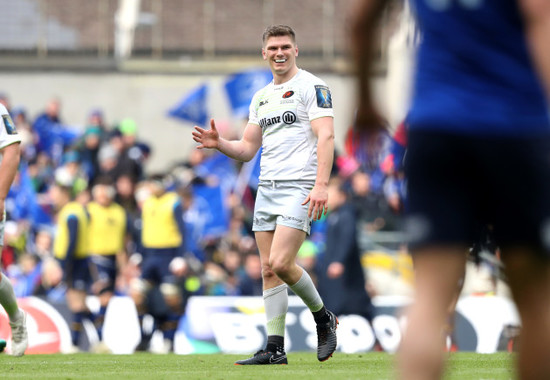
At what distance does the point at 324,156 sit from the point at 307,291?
1.04 metres

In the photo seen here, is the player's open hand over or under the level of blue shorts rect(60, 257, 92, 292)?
over

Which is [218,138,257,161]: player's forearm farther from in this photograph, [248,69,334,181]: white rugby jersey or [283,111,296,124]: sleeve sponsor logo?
[283,111,296,124]: sleeve sponsor logo

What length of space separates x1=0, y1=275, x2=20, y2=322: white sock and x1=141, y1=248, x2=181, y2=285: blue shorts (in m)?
5.58

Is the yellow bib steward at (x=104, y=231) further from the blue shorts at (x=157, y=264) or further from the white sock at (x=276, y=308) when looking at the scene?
the white sock at (x=276, y=308)

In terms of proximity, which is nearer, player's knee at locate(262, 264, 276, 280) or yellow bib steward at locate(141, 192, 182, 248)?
player's knee at locate(262, 264, 276, 280)

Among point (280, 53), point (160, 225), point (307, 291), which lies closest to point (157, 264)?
point (160, 225)

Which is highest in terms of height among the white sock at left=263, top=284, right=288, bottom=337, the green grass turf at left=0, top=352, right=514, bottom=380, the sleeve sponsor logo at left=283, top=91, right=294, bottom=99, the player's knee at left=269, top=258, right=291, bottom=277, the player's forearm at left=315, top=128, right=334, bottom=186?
the sleeve sponsor logo at left=283, top=91, right=294, bottom=99

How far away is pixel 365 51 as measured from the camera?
3598 millimetres

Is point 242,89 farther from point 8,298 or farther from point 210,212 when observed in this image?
point 8,298

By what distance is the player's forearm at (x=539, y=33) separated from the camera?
334 centimetres

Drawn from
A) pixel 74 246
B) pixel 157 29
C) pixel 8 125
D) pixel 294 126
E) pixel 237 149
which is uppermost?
pixel 157 29

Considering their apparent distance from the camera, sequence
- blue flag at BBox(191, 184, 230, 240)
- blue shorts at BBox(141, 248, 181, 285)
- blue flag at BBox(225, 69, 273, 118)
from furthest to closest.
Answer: blue flag at BBox(225, 69, 273, 118), blue flag at BBox(191, 184, 230, 240), blue shorts at BBox(141, 248, 181, 285)

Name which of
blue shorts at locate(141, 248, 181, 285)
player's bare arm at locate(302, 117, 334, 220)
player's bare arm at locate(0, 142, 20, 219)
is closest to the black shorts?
player's bare arm at locate(302, 117, 334, 220)

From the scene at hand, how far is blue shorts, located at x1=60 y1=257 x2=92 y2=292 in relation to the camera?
15.5m
